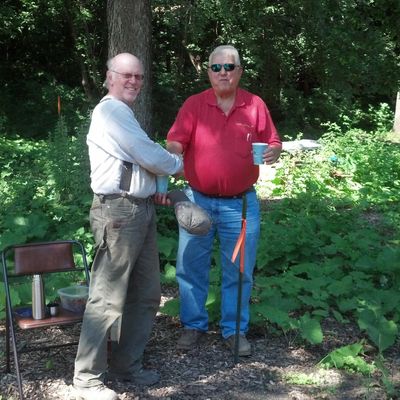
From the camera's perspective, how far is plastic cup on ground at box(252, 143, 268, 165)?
157 inches

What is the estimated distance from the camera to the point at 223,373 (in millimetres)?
4121

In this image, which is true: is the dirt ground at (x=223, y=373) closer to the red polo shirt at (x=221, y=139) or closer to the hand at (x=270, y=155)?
the red polo shirt at (x=221, y=139)

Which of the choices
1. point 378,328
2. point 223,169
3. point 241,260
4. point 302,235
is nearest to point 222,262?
point 241,260

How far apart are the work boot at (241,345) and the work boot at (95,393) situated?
106 centimetres

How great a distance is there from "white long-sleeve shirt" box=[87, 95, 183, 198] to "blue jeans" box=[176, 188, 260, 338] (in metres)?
0.86

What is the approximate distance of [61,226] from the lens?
21.7 ft

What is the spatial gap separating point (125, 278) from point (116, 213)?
366 millimetres

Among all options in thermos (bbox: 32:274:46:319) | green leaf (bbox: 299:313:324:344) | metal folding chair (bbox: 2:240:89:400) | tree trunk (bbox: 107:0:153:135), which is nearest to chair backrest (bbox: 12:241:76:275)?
metal folding chair (bbox: 2:240:89:400)

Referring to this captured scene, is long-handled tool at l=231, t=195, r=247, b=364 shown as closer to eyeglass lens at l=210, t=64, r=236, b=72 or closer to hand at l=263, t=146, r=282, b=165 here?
hand at l=263, t=146, r=282, b=165

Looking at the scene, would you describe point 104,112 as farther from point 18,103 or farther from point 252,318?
point 18,103

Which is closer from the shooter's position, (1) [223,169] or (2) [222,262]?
(1) [223,169]

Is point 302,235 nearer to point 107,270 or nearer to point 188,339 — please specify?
point 188,339

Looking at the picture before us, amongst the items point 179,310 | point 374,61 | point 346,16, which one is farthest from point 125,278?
point 374,61

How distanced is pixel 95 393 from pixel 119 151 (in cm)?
133
